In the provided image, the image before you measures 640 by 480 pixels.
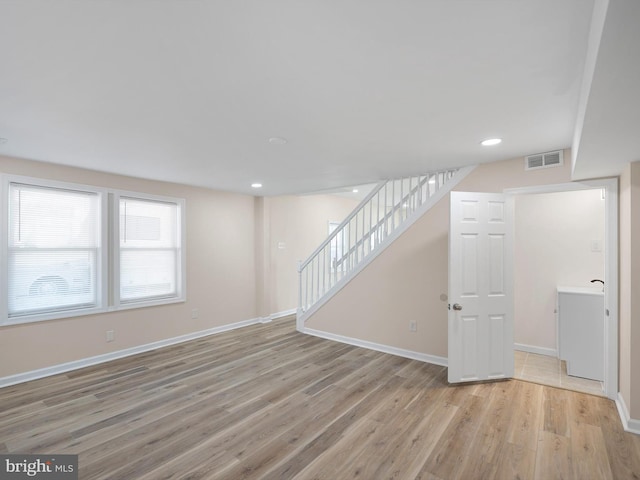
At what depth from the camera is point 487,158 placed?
3453 millimetres

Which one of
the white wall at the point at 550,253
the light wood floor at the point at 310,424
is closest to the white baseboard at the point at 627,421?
the light wood floor at the point at 310,424

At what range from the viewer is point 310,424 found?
8.52ft

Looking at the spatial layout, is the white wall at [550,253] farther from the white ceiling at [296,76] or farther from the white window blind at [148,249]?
the white window blind at [148,249]

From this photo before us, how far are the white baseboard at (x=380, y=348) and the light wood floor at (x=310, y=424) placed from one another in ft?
0.48

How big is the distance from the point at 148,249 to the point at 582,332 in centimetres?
569

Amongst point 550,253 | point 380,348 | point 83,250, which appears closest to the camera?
point 83,250

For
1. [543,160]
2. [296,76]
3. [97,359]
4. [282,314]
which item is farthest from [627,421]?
[97,359]

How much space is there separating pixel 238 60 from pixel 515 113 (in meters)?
1.99

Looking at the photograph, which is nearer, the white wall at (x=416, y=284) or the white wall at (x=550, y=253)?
the white wall at (x=416, y=284)

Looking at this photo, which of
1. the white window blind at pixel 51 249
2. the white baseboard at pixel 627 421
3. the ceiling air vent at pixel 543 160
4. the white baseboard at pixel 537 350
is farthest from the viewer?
the white baseboard at pixel 537 350

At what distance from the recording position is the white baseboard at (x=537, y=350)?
4.14 meters

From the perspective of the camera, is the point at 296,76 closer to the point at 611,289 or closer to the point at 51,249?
the point at 611,289

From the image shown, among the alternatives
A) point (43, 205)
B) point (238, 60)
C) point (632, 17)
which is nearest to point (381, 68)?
point (238, 60)

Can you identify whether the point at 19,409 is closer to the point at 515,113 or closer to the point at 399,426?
the point at 399,426
